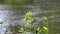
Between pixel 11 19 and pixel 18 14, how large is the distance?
0.89 feet

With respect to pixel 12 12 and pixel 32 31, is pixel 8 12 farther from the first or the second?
pixel 32 31

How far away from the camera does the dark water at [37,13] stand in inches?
86.3

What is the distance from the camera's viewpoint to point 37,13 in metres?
2.63

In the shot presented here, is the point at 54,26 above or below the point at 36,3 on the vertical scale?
below

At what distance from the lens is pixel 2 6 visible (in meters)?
3.04

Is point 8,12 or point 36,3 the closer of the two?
point 8,12

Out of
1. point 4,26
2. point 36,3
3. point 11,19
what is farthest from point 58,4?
point 4,26

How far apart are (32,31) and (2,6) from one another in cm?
169

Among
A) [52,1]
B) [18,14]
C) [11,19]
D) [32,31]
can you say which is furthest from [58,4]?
[32,31]

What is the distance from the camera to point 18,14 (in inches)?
103

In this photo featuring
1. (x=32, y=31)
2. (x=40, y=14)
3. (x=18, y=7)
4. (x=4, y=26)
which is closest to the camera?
(x=32, y=31)

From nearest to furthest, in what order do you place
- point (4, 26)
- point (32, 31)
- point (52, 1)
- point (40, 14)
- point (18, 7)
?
point (32, 31) → point (4, 26) → point (40, 14) → point (18, 7) → point (52, 1)

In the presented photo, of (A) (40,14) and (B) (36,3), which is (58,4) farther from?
(A) (40,14)

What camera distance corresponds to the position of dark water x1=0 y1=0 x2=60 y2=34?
219cm
